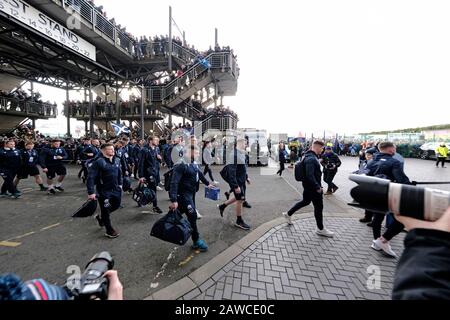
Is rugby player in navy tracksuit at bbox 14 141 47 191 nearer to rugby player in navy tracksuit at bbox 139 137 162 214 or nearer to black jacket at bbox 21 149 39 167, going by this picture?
black jacket at bbox 21 149 39 167

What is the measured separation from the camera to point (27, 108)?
2103 cm

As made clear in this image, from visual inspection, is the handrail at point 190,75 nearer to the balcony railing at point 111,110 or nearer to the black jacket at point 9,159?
the balcony railing at point 111,110

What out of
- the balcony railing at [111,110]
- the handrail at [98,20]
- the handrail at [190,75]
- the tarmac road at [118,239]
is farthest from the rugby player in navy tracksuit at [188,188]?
the balcony railing at [111,110]

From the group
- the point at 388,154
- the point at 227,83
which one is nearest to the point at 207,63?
the point at 227,83

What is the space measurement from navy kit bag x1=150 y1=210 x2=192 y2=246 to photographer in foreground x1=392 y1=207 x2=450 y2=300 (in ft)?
9.65

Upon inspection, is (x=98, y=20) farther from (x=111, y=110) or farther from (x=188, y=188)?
(x=188, y=188)

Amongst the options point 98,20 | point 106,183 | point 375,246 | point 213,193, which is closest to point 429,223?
point 375,246

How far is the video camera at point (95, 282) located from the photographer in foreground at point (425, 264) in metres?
1.36

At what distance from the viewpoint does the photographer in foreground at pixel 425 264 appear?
0.84 metres

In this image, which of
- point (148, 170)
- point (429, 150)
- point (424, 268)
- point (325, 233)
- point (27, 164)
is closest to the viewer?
point (424, 268)

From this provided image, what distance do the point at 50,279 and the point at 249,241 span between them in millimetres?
3248

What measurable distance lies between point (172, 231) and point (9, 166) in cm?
770

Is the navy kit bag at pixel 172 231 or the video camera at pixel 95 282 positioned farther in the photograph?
the navy kit bag at pixel 172 231
